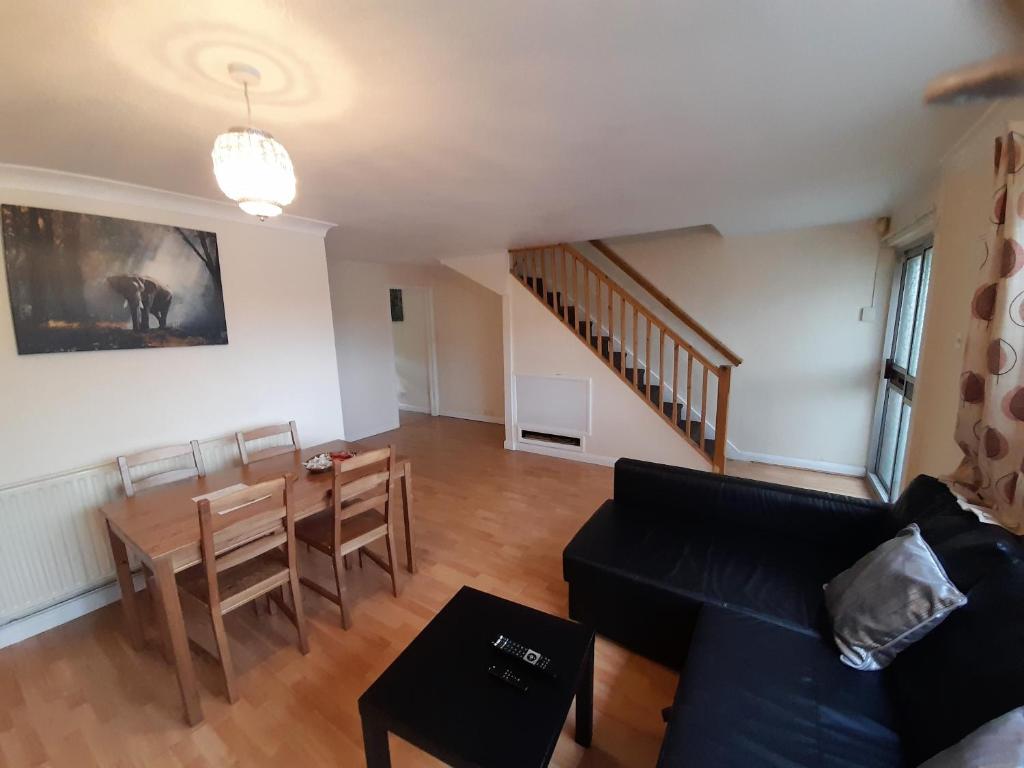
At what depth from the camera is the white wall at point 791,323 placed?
3.47 m

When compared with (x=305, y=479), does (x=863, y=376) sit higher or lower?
higher

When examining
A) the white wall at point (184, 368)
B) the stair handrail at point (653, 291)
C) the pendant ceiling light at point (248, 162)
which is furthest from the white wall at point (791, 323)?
the pendant ceiling light at point (248, 162)

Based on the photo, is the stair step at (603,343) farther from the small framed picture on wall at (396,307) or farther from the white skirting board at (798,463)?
the small framed picture on wall at (396,307)

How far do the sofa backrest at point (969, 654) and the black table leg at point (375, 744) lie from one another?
136cm

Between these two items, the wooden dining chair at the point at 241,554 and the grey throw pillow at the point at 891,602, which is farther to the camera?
the wooden dining chair at the point at 241,554

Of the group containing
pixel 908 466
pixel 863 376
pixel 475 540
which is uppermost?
pixel 863 376

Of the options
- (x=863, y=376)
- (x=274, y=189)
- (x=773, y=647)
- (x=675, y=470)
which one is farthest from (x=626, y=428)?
(x=274, y=189)

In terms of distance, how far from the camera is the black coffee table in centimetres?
100

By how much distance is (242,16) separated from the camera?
3.25 ft

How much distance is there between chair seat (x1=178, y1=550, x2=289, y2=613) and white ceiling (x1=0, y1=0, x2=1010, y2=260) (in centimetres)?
182

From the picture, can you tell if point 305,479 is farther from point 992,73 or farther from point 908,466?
point 908,466

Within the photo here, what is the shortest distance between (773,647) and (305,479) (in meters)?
2.14

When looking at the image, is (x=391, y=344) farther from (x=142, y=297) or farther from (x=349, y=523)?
(x=349, y=523)

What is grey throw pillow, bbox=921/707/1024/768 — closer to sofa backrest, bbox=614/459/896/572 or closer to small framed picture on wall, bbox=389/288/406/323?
sofa backrest, bbox=614/459/896/572
